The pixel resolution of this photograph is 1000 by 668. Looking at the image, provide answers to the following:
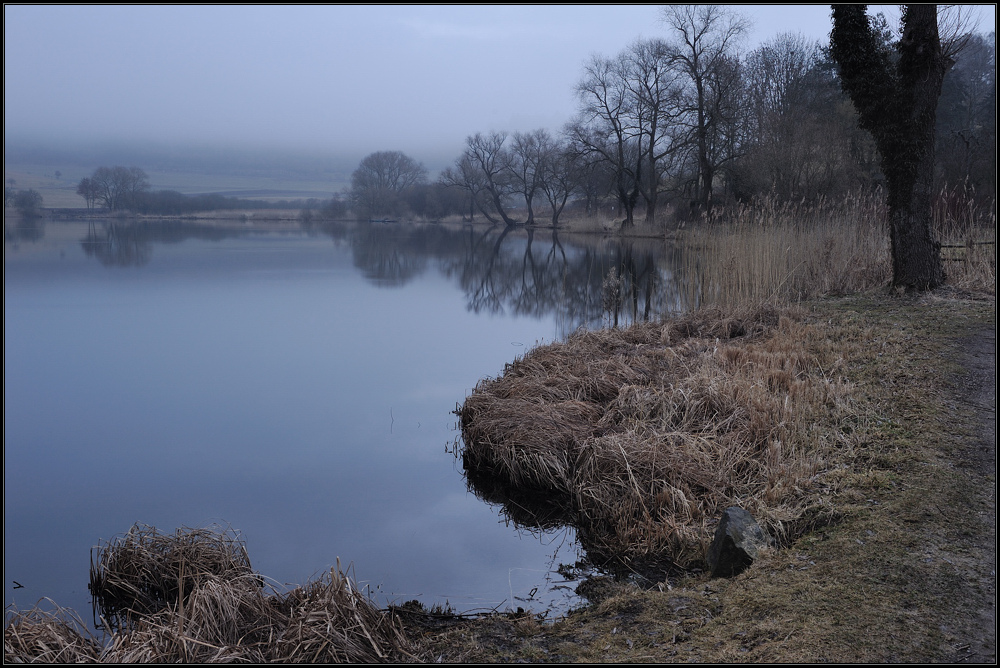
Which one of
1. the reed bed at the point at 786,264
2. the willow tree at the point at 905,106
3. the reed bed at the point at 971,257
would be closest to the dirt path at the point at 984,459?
the willow tree at the point at 905,106

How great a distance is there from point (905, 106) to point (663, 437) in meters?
6.54

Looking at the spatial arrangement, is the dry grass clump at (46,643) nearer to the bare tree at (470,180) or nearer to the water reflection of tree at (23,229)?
the water reflection of tree at (23,229)

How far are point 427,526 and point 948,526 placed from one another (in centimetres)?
339

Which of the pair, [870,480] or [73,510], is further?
[73,510]

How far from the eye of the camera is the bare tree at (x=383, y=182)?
225 feet

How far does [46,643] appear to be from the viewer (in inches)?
125

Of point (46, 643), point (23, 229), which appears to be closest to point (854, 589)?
point (46, 643)

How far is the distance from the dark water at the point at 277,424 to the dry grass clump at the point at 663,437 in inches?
16.9

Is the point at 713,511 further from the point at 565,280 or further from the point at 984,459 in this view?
the point at 565,280

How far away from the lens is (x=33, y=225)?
43969mm

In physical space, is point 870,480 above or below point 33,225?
below

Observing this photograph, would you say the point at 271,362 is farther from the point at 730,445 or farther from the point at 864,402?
the point at 864,402

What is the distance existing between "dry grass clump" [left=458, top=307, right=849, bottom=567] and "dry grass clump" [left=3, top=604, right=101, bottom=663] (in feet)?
9.76

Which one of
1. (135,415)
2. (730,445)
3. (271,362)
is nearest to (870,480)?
(730,445)
